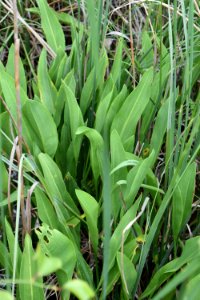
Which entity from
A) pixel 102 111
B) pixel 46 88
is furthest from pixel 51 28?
pixel 102 111

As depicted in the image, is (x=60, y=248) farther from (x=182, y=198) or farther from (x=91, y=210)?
(x=182, y=198)

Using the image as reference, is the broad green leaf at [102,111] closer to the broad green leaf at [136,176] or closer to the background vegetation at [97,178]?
the background vegetation at [97,178]

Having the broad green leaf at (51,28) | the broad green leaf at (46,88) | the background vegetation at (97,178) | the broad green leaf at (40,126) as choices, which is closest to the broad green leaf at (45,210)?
the background vegetation at (97,178)

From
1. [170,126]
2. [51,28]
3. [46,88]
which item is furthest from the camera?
[51,28]

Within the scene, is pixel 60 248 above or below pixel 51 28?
below

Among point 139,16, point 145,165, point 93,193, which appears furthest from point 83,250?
point 139,16

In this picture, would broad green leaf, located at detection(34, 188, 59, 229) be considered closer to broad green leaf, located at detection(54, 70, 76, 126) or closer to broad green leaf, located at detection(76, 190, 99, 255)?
broad green leaf, located at detection(76, 190, 99, 255)

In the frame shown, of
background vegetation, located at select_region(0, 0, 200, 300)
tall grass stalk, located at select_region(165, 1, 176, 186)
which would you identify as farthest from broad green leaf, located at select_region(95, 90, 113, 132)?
tall grass stalk, located at select_region(165, 1, 176, 186)
